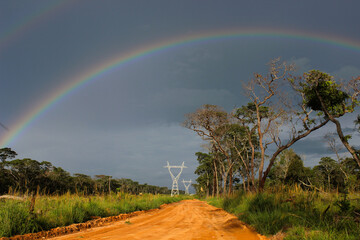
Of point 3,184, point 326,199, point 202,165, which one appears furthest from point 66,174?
point 326,199

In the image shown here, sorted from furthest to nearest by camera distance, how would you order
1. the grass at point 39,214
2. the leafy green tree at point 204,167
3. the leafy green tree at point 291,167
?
the leafy green tree at point 204,167, the leafy green tree at point 291,167, the grass at point 39,214

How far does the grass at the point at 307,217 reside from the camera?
483cm

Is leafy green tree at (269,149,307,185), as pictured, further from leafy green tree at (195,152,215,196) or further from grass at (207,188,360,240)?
grass at (207,188,360,240)

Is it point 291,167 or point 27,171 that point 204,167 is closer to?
point 291,167

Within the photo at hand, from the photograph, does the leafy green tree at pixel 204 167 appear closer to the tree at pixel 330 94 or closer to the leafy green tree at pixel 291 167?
the leafy green tree at pixel 291 167

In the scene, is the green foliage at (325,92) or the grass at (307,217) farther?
the green foliage at (325,92)

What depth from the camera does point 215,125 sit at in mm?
28688

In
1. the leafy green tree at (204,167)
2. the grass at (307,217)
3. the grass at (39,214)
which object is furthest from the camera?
the leafy green tree at (204,167)

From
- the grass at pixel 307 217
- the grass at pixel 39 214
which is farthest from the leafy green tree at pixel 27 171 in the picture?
the grass at pixel 307 217

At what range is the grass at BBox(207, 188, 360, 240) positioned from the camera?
15.9 feet

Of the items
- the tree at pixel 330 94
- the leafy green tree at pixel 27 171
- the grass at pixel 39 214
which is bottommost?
the grass at pixel 39 214

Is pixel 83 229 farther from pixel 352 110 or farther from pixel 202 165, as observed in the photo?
pixel 202 165

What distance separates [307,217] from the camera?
6.45 metres

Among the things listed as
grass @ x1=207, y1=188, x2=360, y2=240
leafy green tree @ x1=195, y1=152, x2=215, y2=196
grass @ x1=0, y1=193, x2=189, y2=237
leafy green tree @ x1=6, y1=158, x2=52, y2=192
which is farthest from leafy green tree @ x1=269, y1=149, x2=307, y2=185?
leafy green tree @ x1=6, y1=158, x2=52, y2=192
